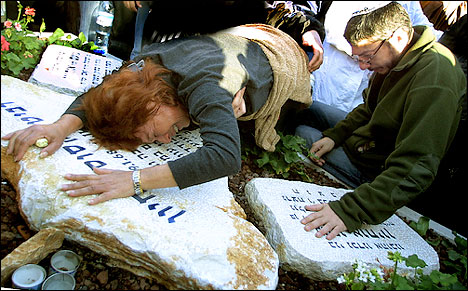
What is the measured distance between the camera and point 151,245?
1508 millimetres

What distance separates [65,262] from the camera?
1564 mm

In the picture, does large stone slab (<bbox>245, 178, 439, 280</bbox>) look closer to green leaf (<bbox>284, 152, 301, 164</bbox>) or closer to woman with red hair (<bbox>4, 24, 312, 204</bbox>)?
green leaf (<bbox>284, 152, 301, 164</bbox>)

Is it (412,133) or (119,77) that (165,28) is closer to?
(119,77)

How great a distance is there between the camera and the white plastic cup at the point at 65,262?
1502 millimetres

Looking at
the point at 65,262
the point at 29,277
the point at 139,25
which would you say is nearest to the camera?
the point at 29,277

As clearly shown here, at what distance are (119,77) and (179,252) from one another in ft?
3.31

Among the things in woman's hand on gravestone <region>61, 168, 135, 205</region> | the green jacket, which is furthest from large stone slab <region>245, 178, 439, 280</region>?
woman's hand on gravestone <region>61, 168, 135, 205</region>

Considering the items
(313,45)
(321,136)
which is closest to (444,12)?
(313,45)

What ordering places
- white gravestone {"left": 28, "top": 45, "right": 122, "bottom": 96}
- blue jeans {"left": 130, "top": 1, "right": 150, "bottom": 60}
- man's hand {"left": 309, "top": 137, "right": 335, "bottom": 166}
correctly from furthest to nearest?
man's hand {"left": 309, "top": 137, "right": 335, "bottom": 166} → white gravestone {"left": 28, "top": 45, "right": 122, "bottom": 96} → blue jeans {"left": 130, "top": 1, "right": 150, "bottom": 60}

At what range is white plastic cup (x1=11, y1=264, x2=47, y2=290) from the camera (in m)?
1.37

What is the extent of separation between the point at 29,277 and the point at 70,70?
1946 millimetres

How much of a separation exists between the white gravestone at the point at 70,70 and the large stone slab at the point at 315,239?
159 centimetres

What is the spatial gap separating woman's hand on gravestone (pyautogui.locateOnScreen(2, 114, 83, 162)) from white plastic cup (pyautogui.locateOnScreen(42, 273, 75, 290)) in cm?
63

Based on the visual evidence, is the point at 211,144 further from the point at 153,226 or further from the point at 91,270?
the point at 91,270
